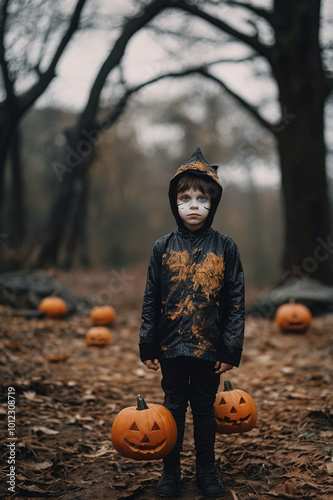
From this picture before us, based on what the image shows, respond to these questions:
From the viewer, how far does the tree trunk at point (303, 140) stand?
7270 millimetres

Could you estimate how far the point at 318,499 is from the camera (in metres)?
2.28

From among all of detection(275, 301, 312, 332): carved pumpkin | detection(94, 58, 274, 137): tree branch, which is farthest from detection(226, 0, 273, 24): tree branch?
detection(275, 301, 312, 332): carved pumpkin

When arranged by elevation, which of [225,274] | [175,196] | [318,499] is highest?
[175,196]

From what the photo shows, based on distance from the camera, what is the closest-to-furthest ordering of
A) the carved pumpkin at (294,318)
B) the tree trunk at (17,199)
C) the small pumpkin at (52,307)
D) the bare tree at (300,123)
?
the carved pumpkin at (294,318) → the small pumpkin at (52,307) → the bare tree at (300,123) → the tree trunk at (17,199)

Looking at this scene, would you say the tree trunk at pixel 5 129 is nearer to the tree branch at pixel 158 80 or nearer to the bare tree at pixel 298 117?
the bare tree at pixel 298 117

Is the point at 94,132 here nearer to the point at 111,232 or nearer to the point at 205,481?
the point at 205,481

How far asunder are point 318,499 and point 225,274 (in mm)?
1286

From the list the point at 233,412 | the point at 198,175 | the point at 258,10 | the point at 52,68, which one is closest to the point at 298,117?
the point at 258,10

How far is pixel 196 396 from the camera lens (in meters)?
2.59

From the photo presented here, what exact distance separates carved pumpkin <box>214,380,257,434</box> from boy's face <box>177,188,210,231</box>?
110cm

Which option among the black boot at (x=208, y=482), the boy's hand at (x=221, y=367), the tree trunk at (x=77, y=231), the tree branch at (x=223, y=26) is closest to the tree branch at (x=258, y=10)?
the tree branch at (x=223, y=26)

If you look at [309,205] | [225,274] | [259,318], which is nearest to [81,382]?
[225,274]

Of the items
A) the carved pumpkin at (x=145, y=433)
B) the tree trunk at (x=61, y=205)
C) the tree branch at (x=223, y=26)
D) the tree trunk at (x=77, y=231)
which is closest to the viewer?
the carved pumpkin at (x=145, y=433)

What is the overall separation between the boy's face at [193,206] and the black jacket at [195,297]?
0.08 m
